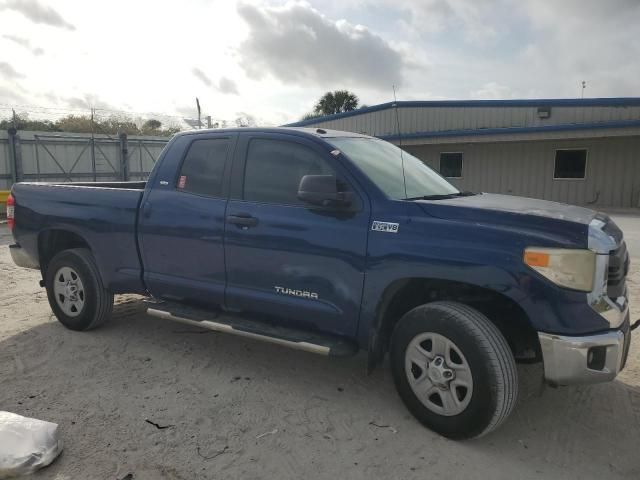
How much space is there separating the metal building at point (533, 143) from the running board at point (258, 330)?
12.5m

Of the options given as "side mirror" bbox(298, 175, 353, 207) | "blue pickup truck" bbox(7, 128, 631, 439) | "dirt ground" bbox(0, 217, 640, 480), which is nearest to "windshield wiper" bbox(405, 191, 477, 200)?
"blue pickup truck" bbox(7, 128, 631, 439)

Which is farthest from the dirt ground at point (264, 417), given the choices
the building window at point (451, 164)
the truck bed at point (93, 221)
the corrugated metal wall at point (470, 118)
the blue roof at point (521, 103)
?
the building window at point (451, 164)

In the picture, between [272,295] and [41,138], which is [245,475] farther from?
[41,138]

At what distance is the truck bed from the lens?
15.0ft

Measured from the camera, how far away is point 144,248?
14.6 ft

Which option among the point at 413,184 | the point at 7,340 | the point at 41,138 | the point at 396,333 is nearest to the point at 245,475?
the point at 396,333

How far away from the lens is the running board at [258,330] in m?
3.52

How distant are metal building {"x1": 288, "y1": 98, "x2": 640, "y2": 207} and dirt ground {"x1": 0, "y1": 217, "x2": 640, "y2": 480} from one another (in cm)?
1252

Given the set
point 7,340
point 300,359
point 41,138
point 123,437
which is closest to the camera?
point 123,437

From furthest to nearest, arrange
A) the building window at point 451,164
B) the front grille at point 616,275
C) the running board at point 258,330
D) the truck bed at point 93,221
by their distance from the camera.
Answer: the building window at point 451,164, the truck bed at point 93,221, the running board at point 258,330, the front grille at point 616,275

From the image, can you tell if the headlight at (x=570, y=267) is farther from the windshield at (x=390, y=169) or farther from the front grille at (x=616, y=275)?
the windshield at (x=390, y=169)

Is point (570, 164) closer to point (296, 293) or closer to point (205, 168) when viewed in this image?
point (205, 168)

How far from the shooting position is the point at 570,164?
1819 centimetres

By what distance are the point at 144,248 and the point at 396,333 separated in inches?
91.3
